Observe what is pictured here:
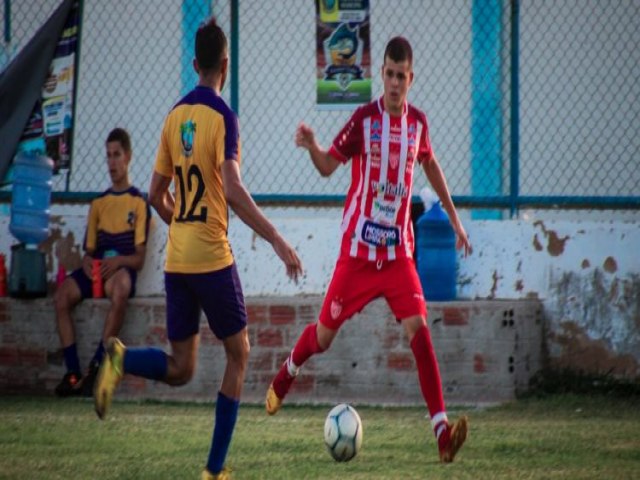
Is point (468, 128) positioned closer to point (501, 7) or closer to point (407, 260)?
point (501, 7)

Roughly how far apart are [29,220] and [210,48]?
477cm

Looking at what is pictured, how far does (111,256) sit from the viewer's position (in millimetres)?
10688

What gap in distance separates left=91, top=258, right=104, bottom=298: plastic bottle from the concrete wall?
361 mm

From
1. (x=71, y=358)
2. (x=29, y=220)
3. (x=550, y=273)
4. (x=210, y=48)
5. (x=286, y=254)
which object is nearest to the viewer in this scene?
(x=286, y=254)

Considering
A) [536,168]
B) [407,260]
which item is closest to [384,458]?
[407,260]

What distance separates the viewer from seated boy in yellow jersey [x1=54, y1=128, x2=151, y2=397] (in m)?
10.3

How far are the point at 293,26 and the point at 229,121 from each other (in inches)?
224

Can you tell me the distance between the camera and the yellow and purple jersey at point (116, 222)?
35.0ft

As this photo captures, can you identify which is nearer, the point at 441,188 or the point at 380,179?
the point at 380,179

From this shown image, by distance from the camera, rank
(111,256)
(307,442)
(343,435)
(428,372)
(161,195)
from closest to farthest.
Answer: (161,195), (343,435), (428,372), (307,442), (111,256)

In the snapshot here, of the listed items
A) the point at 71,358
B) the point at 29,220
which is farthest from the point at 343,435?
the point at 29,220

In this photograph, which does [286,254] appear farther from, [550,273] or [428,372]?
[550,273]

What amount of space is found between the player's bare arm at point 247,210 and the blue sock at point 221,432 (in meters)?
0.67

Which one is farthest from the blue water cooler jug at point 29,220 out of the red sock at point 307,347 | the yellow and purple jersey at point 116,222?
the red sock at point 307,347
